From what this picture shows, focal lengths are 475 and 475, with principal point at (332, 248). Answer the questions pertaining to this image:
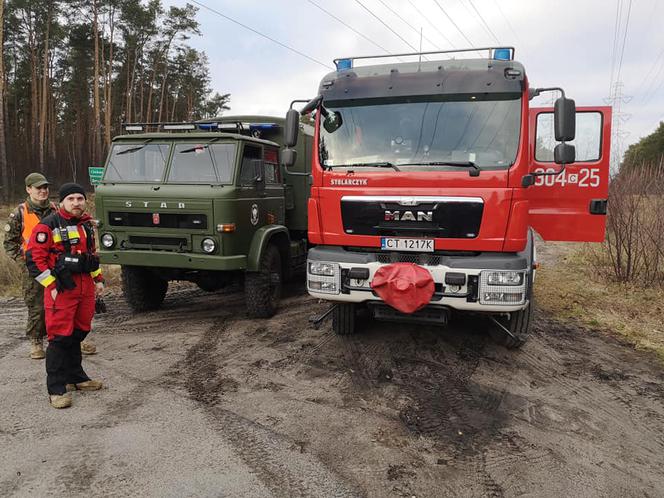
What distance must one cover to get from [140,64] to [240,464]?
3334 cm

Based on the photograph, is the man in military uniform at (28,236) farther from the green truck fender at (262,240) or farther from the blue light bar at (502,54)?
the blue light bar at (502,54)

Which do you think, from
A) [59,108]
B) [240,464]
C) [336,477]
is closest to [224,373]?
[240,464]

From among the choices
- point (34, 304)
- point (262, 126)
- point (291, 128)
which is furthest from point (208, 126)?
point (34, 304)

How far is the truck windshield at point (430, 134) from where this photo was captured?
4.25m

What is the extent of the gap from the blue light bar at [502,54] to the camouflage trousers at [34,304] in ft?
16.3

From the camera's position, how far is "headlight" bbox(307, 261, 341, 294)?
450cm

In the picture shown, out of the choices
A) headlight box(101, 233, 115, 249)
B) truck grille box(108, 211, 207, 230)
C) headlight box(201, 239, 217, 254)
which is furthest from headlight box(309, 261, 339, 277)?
headlight box(101, 233, 115, 249)

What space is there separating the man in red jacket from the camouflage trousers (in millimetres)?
1025

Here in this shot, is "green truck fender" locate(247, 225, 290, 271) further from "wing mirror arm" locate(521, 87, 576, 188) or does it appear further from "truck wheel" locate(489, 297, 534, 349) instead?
"wing mirror arm" locate(521, 87, 576, 188)

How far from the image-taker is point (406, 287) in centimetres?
407

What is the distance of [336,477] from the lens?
288 centimetres

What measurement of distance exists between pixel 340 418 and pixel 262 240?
3.15 meters

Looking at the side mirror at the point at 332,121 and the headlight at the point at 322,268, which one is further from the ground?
the side mirror at the point at 332,121

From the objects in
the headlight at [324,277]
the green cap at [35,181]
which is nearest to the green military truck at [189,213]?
the green cap at [35,181]
